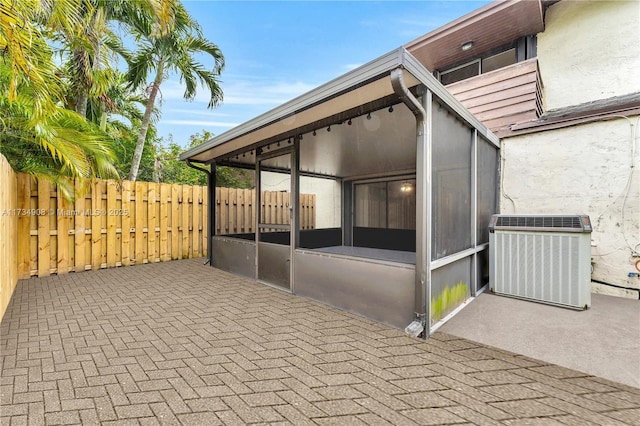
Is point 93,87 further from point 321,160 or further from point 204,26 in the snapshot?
point 321,160

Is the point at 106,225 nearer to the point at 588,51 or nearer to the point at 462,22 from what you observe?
the point at 462,22

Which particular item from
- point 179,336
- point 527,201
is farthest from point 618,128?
point 179,336

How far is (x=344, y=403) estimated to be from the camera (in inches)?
68.7

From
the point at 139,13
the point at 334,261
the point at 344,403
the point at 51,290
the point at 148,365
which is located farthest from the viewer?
the point at 139,13

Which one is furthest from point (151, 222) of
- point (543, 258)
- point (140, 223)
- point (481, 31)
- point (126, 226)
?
point (481, 31)

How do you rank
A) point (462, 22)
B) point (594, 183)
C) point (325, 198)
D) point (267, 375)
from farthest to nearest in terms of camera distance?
point (325, 198) < point (462, 22) < point (594, 183) < point (267, 375)

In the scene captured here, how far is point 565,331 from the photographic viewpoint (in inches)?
107

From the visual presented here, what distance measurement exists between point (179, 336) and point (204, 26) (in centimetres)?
851

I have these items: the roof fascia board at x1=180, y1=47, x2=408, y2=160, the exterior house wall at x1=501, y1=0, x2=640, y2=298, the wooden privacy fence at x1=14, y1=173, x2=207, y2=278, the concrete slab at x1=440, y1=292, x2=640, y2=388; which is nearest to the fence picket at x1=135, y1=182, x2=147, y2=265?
the wooden privacy fence at x1=14, y1=173, x2=207, y2=278

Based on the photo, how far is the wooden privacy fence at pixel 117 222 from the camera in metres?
5.10

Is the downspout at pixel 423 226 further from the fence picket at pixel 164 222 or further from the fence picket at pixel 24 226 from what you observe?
the fence picket at pixel 24 226

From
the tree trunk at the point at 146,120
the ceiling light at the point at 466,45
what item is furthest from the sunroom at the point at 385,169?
the tree trunk at the point at 146,120

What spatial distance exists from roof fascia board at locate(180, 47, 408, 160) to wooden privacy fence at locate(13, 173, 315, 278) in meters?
2.30

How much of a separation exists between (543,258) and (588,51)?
4.21 m
